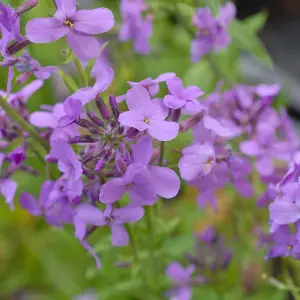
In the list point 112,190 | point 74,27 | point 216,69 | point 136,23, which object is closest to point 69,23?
point 74,27

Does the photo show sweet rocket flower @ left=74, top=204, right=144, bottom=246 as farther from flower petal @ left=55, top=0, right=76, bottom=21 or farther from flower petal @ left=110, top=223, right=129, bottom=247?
flower petal @ left=55, top=0, right=76, bottom=21

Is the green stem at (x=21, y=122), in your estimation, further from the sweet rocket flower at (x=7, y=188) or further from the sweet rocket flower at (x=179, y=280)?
the sweet rocket flower at (x=179, y=280)

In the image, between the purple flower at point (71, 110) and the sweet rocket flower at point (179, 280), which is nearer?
the purple flower at point (71, 110)

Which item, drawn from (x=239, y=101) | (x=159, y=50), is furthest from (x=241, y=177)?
(x=159, y=50)

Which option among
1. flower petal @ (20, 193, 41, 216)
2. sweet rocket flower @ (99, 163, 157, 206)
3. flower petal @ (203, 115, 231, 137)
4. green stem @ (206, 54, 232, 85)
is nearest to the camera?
sweet rocket flower @ (99, 163, 157, 206)

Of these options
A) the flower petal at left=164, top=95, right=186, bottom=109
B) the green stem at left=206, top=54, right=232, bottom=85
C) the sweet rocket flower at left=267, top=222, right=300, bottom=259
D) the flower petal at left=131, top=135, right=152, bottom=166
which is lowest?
the green stem at left=206, top=54, right=232, bottom=85

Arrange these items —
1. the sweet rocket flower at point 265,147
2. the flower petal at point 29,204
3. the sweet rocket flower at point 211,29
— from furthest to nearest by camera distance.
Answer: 1. the sweet rocket flower at point 211,29
2. the sweet rocket flower at point 265,147
3. the flower petal at point 29,204

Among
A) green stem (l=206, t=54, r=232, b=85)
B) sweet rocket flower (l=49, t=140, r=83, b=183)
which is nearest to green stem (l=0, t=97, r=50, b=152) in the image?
sweet rocket flower (l=49, t=140, r=83, b=183)

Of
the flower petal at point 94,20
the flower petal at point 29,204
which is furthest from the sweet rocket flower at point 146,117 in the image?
the flower petal at point 29,204
